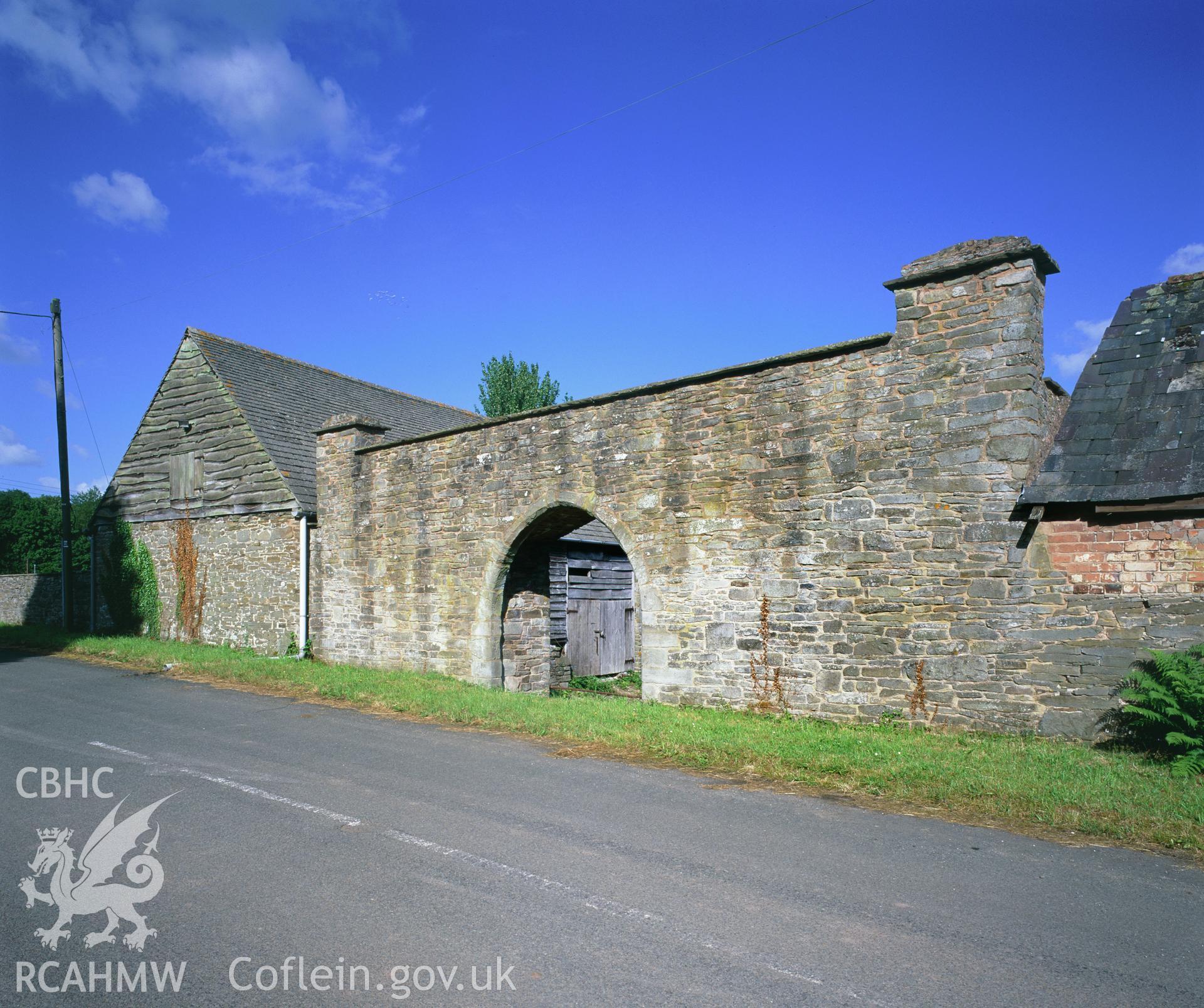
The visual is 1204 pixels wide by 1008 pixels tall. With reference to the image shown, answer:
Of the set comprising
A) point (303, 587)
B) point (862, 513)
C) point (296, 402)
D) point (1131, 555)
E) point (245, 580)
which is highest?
point (296, 402)

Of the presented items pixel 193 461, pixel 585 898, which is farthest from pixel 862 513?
pixel 193 461

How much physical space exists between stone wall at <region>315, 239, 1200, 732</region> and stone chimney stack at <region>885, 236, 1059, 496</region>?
0.02 meters

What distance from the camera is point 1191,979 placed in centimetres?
366

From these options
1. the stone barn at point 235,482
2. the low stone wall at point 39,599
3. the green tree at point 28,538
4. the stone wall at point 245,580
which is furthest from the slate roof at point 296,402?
the green tree at point 28,538

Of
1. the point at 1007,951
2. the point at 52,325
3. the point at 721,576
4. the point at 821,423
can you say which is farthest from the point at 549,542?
the point at 52,325

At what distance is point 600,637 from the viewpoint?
766 inches

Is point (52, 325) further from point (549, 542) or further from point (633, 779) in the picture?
point (633, 779)

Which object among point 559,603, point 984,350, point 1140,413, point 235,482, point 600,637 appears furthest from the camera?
point 600,637

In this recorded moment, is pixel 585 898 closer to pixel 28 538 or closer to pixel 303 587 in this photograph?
pixel 303 587

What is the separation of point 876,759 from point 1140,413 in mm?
4790

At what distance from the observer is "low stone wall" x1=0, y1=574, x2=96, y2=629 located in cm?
2322

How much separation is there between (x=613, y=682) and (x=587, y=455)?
8489 mm

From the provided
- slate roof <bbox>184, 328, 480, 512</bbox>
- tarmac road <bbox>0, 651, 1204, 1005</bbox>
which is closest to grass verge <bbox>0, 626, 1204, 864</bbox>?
tarmac road <bbox>0, 651, 1204, 1005</bbox>

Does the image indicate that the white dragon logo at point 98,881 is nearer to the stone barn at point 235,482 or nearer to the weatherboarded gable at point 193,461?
the stone barn at point 235,482
